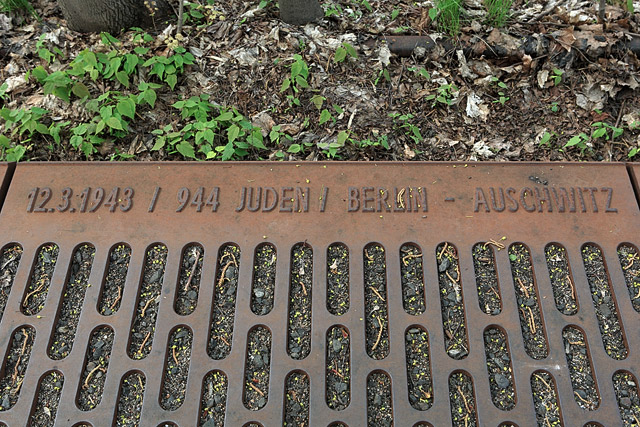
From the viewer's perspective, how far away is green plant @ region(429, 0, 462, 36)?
248cm

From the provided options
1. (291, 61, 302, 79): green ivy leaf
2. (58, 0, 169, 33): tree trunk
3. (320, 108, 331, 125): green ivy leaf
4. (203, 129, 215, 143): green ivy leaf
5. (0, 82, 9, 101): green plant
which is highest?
(58, 0, 169, 33): tree trunk

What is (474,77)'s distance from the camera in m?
2.46

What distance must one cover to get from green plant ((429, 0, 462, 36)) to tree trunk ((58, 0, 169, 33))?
4.68 ft

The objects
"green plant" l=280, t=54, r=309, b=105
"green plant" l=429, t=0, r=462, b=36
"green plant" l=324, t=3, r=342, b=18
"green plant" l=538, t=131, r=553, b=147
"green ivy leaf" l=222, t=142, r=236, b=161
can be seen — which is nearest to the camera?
"green ivy leaf" l=222, t=142, r=236, b=161

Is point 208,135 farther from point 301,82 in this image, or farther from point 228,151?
point 301,82

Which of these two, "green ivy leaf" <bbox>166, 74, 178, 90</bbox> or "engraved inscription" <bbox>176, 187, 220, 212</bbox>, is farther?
"green ivy leaf" <bbox>166, 74, 178, 90</bbox>

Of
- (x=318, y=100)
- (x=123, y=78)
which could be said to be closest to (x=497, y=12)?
(x=318, y=100)

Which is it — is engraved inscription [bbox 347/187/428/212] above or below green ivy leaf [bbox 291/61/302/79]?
below

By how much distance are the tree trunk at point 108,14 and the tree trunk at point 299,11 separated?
0.65 meters

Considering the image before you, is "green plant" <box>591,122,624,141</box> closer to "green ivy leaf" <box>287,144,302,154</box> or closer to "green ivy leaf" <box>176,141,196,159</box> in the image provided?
"green ivy leaf" <box>287,144,302,154</box>

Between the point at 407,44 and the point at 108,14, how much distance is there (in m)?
1.50

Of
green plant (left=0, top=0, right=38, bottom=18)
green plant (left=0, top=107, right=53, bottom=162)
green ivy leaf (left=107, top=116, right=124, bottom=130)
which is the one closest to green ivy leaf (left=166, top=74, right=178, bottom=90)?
green ivy leaf (left=107, top=116, right=124, bottom=130)

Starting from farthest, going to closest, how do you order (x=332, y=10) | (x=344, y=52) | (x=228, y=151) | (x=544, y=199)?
(x=332, y=10) < (x=344, y=52) < (x=228, y=151) < (x=544, y=199)

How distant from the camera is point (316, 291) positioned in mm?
1726
